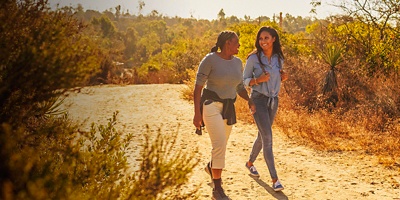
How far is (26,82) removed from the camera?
3.05 m

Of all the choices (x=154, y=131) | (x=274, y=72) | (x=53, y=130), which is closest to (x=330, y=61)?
(x=154, y=131)

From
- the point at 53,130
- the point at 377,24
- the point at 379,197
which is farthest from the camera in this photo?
the point at 377,24

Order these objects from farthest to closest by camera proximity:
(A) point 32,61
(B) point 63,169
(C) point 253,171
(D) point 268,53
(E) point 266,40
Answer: (C) point 253,171 → (D) point 268,53 → (E) point 266,40 → (B) point 63,169 → (A) point 32,61

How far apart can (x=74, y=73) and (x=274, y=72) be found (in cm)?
303

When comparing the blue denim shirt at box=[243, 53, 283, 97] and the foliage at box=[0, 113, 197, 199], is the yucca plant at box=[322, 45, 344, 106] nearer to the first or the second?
the blue denim shirt at box=[243, 53, 283, 97]

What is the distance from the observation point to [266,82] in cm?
550

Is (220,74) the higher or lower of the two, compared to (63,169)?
higher

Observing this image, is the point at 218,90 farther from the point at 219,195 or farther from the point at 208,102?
the point at 219,195

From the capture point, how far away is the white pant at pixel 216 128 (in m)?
4.92

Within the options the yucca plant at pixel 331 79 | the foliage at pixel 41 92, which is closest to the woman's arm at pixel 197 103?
the foliage at pixel 41 92

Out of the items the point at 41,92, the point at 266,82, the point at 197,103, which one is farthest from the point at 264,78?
the point at 41,92

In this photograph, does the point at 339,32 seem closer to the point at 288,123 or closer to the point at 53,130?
the point at 288,123

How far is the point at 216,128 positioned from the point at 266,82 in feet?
3.44

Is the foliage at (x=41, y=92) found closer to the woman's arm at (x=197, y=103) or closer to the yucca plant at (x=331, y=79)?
the woman's arm at (x=197, y=103)
